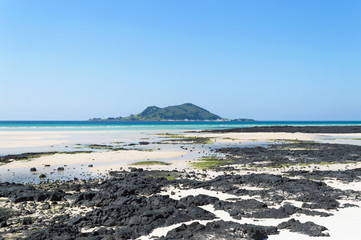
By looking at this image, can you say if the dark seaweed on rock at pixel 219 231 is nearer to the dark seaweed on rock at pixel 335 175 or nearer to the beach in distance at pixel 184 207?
the beach in distance at pixel 184 207

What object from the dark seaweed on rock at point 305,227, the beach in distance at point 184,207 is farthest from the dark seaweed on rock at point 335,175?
the dark seaweed on rock at point 305,227

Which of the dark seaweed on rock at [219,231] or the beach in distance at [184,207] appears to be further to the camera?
the beach in distance at [184,207]

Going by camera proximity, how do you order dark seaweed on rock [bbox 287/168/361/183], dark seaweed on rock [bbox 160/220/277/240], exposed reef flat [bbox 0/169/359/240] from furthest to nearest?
dark seaweed on rock [bbox 287/168/361/183]
exposed reef flat [bbox 0/169/359/240]
dark seaweed on rock [bbox 160/220/277/240]

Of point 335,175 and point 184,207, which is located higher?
point 335,175

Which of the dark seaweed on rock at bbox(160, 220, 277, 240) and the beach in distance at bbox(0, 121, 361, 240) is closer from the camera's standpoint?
the dark seaweed on rock at bbox(160, 220, 277, 240)

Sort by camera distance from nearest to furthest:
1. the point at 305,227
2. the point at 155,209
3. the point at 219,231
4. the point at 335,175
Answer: the point at 219,231, the point at 305,227, the point at 155,209, the point at 335,175

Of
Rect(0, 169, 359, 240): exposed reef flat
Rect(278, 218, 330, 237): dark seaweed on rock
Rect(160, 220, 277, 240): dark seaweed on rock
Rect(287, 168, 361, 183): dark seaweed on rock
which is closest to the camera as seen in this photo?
Rect(160, 220, 277, 240): dark seaweed on rock

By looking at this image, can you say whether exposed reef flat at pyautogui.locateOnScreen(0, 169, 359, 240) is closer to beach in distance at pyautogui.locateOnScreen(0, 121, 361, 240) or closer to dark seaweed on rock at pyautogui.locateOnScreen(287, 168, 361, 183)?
beach in distance at pyautogui.locateOnScreen(0, 121, 361, 240)

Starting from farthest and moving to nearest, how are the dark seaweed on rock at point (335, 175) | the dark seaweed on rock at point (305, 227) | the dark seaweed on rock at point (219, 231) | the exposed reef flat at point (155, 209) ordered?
the dark seaweed on rock at point (335, 175), the exposed reef flat at point (155, 209), the dark seaweed on rock at point (305, 227), the dark seaweed on rock at point (219, 231)

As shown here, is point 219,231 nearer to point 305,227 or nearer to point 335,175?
point 305,227

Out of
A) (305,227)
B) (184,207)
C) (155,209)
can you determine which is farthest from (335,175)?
(155,209)

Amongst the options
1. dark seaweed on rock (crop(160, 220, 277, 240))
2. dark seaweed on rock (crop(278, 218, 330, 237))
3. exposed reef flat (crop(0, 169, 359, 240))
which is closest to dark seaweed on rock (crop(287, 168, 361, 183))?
exposed reef flat (crop(0, 169, 359, 240))

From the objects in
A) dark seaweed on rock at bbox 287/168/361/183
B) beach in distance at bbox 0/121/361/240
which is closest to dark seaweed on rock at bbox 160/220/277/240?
beach in distance at bbox 0/121/361/240

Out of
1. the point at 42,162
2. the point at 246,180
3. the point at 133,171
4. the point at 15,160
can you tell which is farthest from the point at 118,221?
the point at 15,160
